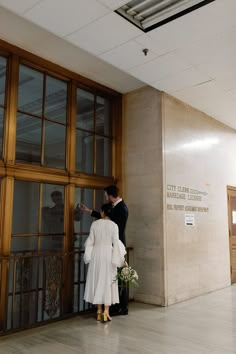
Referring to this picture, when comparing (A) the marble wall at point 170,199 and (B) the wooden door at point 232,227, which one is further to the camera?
(B) the wooden door at point 232,227

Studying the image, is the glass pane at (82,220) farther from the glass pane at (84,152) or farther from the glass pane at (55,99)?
the glass pane at (55,99)

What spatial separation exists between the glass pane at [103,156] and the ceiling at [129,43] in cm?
94

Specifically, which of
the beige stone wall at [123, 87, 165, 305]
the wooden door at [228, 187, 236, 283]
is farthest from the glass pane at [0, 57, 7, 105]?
the wooden door at [228, 187, 236, 283]

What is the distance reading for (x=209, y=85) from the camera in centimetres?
500

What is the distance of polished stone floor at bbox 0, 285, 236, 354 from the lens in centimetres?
319

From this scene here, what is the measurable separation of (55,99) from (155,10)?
200 cm

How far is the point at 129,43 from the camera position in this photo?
383 cm

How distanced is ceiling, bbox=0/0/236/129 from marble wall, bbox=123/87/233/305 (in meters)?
0.54

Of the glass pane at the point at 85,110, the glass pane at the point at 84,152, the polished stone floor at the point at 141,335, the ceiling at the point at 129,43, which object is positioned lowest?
the polished stone floor at the point at 141,335

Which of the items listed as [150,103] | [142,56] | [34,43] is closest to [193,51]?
[142,56]

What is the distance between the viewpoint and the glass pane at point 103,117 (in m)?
5.41

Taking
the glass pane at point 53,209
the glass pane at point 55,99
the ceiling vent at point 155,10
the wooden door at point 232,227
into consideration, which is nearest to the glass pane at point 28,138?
the glass pane at point 55,99

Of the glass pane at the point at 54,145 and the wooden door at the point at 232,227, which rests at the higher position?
the glass pane at the point at 54,145

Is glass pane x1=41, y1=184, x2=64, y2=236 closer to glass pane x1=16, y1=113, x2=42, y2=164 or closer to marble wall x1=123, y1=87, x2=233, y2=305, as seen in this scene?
glass pane x1=16, y1=113, x2=42, y2=164
